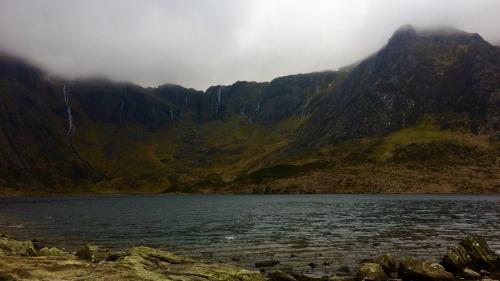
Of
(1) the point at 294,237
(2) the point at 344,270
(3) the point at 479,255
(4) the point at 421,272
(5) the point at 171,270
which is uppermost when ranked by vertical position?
Answer: (5) the point at 171,270

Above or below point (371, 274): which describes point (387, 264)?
above

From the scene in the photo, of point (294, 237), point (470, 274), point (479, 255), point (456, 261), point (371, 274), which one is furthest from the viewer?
point (294, 237)

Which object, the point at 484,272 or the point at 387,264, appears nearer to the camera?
the point at 484,272

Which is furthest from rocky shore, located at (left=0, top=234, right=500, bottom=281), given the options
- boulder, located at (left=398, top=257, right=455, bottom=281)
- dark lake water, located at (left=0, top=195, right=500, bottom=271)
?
dark lake water, located at (left=0, top=195, right=500, bottom=271)

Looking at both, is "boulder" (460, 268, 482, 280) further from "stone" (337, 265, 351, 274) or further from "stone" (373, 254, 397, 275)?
"stone" (337, 265, 351, 274)

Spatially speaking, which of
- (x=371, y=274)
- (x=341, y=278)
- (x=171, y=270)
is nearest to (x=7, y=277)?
(x=171, y=270)

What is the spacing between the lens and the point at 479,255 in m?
50.0

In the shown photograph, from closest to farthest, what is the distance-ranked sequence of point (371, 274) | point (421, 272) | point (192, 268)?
point (192, 268) < point (421, 272) < point (371, 274)

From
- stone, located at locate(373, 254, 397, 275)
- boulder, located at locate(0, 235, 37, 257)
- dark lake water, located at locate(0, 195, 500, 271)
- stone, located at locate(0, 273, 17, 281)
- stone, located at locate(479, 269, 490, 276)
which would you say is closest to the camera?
stone, located at locate(0, 273, 17, 281)

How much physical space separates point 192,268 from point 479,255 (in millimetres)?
32476

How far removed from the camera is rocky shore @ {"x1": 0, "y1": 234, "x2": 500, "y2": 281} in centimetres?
3284

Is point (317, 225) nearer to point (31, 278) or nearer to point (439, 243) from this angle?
point (439, 243)

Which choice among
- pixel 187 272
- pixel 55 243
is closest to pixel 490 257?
pixel 187 272

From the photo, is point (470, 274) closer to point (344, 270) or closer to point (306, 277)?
point (344, 270)
